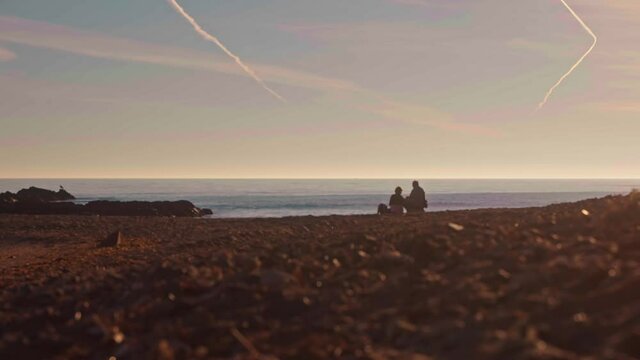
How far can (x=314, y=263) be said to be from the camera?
28.6 feet

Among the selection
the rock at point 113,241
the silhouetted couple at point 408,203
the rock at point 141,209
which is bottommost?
the rock at point 113,241

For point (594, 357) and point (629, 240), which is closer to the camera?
point (594, 357)

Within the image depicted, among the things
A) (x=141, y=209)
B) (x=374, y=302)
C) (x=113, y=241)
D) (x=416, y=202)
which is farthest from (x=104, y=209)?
(x=374, y=302)

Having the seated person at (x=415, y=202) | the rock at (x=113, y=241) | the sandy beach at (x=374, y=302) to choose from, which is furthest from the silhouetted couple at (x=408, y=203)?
the sandy beach at (x=374, y=302)

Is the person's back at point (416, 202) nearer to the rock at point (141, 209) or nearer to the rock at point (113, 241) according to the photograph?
the rock at point (113, 241)

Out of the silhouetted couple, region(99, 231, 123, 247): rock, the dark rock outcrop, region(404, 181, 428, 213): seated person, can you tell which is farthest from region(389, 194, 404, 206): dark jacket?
the dark rock outcrop

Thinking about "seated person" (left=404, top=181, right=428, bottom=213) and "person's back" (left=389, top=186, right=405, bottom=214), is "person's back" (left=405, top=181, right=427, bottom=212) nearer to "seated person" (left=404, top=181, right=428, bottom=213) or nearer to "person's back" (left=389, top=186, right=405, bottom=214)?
"seated person" (left=404, top=181, right=428, bottom=213)

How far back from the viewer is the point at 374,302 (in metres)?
6.86

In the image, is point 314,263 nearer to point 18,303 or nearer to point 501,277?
point 501,277

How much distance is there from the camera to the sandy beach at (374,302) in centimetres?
541

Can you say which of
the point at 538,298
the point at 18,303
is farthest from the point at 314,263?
the point at 18,303

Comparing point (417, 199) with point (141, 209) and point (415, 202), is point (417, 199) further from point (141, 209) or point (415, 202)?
point (141, 209)

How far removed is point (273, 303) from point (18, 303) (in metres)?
4.18

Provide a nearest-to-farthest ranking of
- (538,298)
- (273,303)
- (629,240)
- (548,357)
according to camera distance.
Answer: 1. (548,357)
2. (538,298)
3. (273,303)
4. (629,240)
